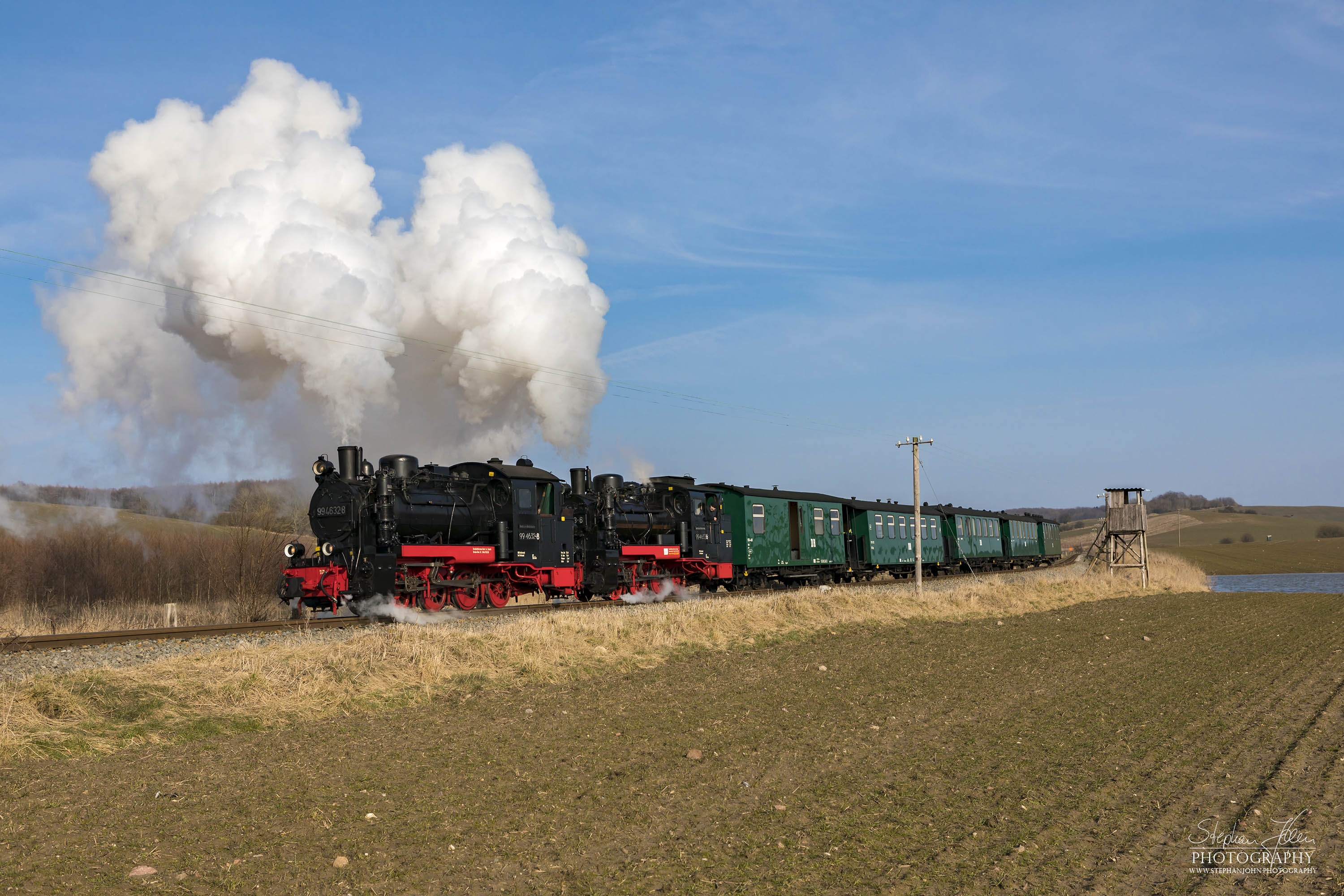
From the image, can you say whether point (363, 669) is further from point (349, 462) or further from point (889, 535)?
point (889, 535)

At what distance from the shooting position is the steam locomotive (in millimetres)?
20266

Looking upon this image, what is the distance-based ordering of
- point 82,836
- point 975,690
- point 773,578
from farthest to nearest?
point 773,578, point 975,690, point 82,836

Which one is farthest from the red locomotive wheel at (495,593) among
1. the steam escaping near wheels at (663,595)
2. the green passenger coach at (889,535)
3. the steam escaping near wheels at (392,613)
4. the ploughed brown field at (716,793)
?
the green passenger coach at (889,535)

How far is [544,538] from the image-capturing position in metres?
24.1

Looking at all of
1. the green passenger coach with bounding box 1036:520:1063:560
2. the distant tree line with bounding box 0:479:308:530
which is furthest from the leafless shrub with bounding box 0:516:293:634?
the green passenger coach with bounding box 1036:520:1063:560

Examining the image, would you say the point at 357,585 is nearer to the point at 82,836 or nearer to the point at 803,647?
the point at 803,647

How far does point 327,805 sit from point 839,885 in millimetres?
4162

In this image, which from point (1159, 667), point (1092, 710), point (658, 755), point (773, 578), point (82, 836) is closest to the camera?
point (82, 836)

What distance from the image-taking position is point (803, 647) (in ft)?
59.7

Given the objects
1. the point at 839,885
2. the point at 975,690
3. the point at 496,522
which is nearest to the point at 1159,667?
the point at 975,690

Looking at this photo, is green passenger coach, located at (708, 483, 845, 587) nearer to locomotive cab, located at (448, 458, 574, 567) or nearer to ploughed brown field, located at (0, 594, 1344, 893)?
locomotive cab, located at (448, 458, 574, 567)

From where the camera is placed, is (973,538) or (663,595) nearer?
(663,595)

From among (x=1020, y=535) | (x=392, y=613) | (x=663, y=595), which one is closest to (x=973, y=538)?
(x=1020, y=535)

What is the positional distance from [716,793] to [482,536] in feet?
52.2
